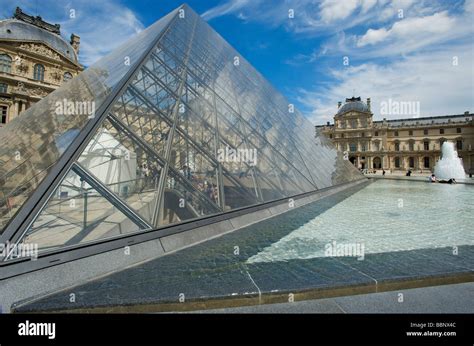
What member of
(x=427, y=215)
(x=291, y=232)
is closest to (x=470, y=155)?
(x=427, y=215)

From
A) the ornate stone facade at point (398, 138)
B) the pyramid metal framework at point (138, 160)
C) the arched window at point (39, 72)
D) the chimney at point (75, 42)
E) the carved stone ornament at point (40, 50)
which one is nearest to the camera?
the pyramid metal framework at point (138, 160)

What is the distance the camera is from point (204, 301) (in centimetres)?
225

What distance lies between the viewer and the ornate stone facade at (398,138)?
71.2 metres

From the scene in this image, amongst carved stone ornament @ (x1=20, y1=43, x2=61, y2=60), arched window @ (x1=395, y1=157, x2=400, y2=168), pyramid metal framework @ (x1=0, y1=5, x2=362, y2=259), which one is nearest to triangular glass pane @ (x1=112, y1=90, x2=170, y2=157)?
pyramid metal framework @ (x1=0, y1=5, x2=362, y2=259)

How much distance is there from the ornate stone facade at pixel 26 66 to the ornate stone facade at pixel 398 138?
76.0 m

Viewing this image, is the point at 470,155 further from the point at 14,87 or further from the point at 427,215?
the point at 14,87

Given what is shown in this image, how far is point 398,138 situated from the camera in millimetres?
76812

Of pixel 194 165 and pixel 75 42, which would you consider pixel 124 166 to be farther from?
pixel 75 42

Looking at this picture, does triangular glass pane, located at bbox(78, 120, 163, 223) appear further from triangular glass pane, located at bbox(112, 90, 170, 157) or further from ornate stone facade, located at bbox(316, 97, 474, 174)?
ornate stone facade, located at bbox(316, 97, 474, 174)

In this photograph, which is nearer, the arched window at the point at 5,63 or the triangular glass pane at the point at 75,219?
the triangular glass pane at the point at 75,219

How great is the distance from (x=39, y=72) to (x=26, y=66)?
2.06m

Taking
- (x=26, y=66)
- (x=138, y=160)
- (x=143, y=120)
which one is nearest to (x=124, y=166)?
(x=138, y=160)

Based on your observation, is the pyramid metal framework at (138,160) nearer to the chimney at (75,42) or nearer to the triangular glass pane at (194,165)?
the triangular glass pane at (194,165)

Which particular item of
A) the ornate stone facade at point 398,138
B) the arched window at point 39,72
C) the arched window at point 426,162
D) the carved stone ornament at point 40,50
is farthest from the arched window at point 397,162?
the arched window at point 39,72
